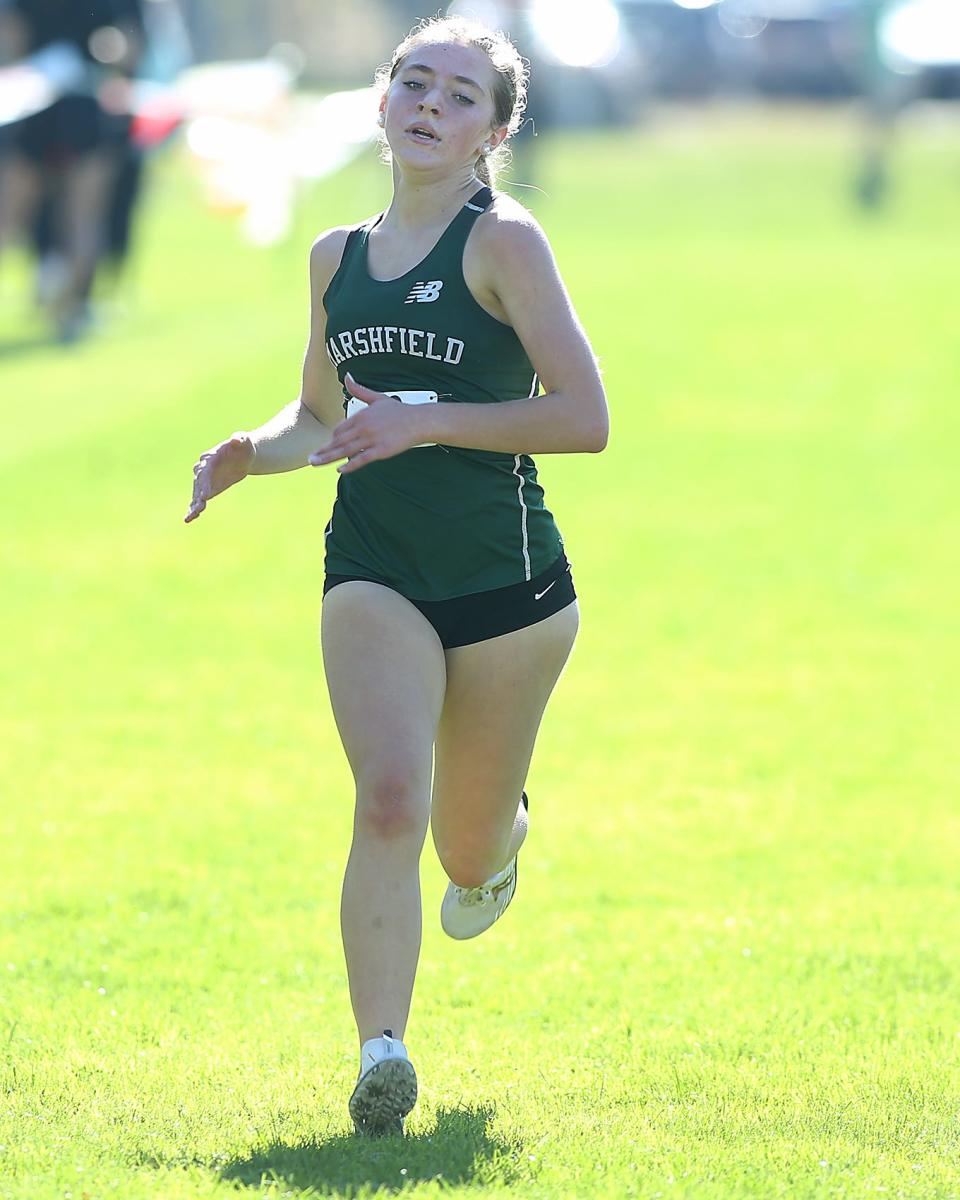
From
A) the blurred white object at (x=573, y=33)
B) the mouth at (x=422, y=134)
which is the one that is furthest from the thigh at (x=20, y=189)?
the blurred white object at (x=573, y=33)

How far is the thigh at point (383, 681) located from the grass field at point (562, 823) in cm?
77

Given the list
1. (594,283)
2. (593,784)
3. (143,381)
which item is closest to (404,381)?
(593,784)

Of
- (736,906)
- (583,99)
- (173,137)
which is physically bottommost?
(583,99)

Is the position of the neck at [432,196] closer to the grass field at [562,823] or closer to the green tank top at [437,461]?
the green tank top at [437,461]

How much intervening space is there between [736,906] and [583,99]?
31912 millimetres

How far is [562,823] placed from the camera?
7.28 m

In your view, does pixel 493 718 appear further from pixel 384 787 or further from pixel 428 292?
pixel 428 292

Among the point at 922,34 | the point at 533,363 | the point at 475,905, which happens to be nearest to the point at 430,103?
the point at 533,363

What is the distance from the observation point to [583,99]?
3666 centimetres

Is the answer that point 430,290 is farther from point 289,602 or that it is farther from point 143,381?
point 143,381

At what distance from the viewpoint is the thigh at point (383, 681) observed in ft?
14.0

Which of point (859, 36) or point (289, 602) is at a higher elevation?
point (289, 602)

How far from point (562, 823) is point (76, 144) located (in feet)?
40.4

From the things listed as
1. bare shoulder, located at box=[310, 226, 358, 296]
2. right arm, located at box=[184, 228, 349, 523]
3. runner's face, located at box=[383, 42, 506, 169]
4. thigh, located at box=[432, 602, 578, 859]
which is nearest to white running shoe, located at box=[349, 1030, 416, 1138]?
thigh, located at box=[432, 602, 578, 859]
